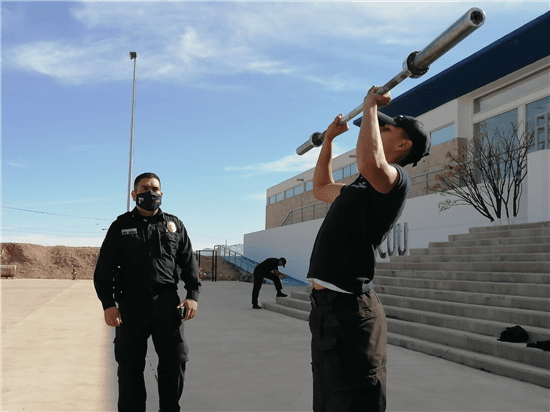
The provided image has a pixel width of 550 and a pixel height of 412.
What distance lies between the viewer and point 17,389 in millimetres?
4961

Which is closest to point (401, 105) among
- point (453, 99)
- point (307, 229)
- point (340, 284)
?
point (453, 99)

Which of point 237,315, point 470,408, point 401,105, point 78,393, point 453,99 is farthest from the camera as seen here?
point 401,105

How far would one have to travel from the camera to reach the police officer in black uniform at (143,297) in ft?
12.1

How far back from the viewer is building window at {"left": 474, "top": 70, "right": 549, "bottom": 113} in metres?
17.0

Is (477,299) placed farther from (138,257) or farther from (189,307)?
(138,257)

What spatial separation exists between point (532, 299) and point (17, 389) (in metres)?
6.43

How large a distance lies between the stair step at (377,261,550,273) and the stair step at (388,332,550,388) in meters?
2.38

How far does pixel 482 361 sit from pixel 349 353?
4.70 metres

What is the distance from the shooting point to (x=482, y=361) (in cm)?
610

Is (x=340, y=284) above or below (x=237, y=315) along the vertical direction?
above

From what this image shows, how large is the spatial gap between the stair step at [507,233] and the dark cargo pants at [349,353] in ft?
30.1

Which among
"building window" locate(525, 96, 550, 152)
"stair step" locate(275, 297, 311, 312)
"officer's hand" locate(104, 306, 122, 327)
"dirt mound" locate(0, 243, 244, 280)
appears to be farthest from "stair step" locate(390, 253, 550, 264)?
"dirt mound" locate(0, 243, 244, 280)

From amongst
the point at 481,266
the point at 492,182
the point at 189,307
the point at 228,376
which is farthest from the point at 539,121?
the point at 189,307

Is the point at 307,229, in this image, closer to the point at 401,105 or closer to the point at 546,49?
the point at 401,105
